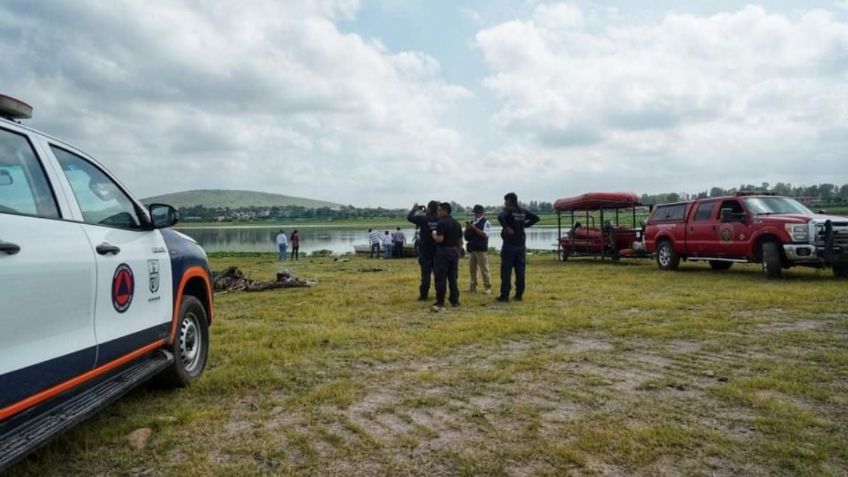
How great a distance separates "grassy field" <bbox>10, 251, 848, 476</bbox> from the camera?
3086mm

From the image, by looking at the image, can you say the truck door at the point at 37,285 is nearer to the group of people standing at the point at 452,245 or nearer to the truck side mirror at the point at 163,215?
the truck side mirror at the point at 163,215

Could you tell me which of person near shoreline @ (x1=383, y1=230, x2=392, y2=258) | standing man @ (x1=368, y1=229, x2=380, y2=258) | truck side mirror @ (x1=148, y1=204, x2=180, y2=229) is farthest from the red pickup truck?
standing man @ (x1=368, y1=229, x2=380, y2=258)

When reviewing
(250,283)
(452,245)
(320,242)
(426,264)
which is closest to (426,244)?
(426,264)

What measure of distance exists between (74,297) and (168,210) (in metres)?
1.49

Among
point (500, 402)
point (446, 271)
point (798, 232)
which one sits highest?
point (798, 232)

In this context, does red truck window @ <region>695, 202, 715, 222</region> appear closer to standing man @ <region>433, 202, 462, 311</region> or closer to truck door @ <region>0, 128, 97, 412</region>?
standing man @ <region>433, 202, 462, 311</region>

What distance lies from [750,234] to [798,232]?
3.52 ft

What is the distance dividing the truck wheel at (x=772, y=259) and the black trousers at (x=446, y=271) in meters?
7.10

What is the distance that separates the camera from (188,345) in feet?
15.7

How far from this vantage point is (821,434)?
10.9ft

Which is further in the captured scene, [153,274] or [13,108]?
[153,274]

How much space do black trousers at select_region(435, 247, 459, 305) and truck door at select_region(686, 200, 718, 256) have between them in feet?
24.7

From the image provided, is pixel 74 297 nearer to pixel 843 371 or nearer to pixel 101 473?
pixel 101 473

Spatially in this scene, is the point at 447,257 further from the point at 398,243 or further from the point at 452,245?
the point at 398,243
